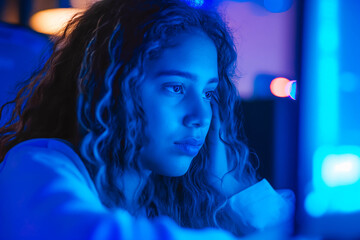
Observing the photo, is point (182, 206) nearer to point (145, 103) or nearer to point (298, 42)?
point (145, 103)

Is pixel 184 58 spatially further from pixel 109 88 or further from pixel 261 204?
pixel 261 204

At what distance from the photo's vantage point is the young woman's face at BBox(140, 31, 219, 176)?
1.91 ft

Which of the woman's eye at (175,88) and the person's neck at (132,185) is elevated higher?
the woman's eye at (175,88)

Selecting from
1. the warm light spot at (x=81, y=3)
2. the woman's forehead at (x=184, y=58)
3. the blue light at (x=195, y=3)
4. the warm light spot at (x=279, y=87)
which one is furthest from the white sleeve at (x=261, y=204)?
the warm light spot at (x=81, y=3)

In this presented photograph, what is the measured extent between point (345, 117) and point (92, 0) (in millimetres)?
573

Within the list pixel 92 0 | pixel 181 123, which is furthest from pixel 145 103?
pixel 92 0

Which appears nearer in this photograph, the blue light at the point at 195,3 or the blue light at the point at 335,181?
the blue light at the point at 335,181

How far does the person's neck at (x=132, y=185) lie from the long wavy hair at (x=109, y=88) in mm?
20

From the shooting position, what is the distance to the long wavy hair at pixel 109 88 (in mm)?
561

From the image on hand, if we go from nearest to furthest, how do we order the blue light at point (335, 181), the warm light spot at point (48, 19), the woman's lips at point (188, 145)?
the blue light at point (335, 181) < the woman's lips at point (188, 145) < the warm light spot at point (48, 19)

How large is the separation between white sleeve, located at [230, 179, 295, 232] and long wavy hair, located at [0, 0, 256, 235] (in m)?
0.03

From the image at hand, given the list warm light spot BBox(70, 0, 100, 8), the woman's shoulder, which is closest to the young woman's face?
the woman's shoulder

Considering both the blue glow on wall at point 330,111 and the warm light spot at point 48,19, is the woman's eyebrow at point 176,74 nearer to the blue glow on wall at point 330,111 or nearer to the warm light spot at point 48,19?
the blue glow on wall at point 330,111

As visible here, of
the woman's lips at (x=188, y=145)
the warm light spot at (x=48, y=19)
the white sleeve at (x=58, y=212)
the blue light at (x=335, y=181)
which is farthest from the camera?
the warm light spot at (x=48, y=19)
